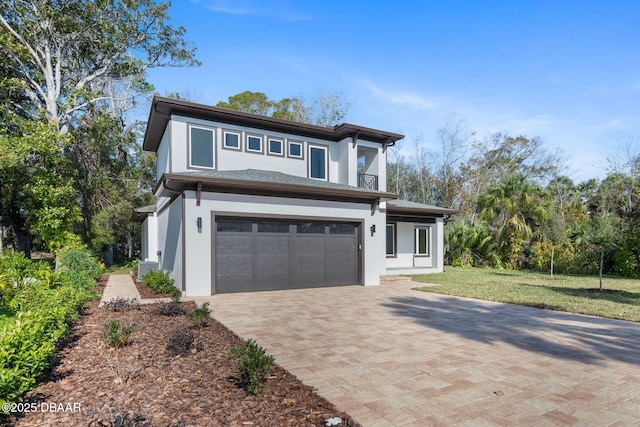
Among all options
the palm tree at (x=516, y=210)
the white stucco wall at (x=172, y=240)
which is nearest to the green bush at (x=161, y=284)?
the white stucco wall at (x=172, y=240)

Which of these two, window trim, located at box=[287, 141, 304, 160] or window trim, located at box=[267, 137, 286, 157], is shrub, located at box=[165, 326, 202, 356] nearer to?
window trim, located at box=[267, 137, 286, 157]

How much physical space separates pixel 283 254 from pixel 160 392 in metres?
7.99

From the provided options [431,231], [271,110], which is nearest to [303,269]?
[431,231]

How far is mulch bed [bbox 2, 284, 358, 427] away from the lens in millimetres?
2961

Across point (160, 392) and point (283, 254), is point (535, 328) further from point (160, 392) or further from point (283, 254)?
point (283, 254)

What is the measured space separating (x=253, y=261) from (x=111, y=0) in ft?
47.9

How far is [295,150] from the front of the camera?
14.4 metres

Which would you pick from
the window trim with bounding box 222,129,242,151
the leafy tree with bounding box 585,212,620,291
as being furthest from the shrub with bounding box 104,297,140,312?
the leafy tree with bounding box 585,212,620,291

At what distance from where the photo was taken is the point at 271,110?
32.8 metres

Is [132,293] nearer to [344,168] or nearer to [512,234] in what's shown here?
[344,168]

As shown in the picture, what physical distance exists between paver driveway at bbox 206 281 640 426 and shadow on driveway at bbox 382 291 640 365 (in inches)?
0.8

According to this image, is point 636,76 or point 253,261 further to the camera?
point 636,76

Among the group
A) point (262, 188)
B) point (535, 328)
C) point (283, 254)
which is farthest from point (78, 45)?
point (535, 328)

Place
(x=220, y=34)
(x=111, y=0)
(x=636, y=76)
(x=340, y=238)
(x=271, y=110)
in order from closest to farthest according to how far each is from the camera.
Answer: (x=340, y=238) < (x=220, y=34) < (x=636, y=76) < (x=111, y=0) < (x=271, y=110)
